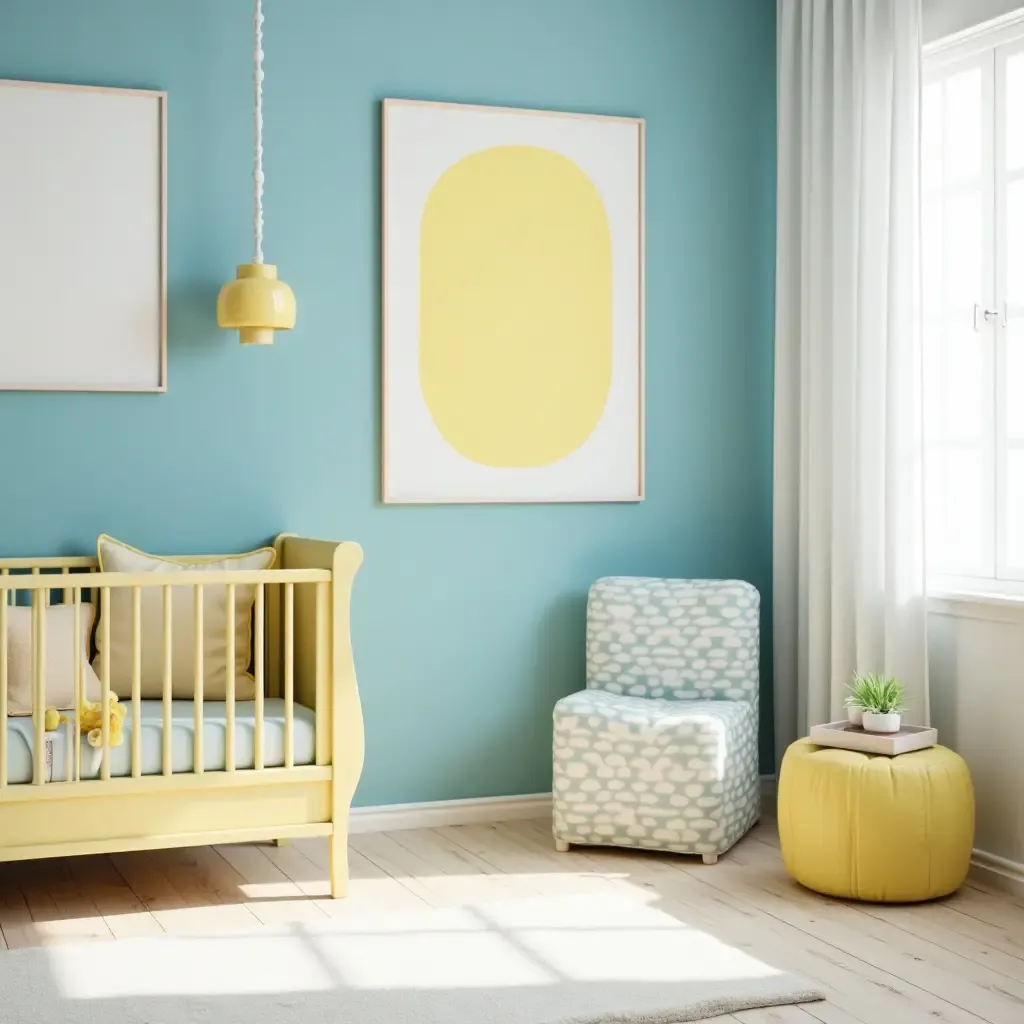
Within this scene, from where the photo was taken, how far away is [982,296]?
332cm

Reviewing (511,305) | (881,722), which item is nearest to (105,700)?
(511,305)

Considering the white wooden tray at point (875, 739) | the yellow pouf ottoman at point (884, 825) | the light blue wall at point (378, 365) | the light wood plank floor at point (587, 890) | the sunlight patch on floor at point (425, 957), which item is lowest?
the light wood plank floor at point (587, 890)

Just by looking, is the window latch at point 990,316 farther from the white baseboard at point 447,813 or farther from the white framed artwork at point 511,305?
the white baseboard at point 447,813

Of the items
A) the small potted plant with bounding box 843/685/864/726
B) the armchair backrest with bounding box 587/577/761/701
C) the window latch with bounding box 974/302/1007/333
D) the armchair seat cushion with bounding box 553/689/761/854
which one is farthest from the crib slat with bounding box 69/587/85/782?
the window latch with bounding box 974/302/1007/333

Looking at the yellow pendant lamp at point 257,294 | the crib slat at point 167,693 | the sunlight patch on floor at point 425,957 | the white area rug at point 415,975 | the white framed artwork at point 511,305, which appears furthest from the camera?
the white framed artwork at point 511,305

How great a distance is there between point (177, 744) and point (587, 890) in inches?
37.7

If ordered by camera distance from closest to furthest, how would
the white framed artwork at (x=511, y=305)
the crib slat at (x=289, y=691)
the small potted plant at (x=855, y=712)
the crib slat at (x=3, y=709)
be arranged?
the crib slat at (x=3, y=709) < the crib slat at (x=289, y=691) < the small potted plant at (x=855, y=712) < the white framed artwork at (x=511, y=305)

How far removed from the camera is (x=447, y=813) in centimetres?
370

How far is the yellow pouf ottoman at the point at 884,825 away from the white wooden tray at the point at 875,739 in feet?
0.07

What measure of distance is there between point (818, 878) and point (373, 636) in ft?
4.24

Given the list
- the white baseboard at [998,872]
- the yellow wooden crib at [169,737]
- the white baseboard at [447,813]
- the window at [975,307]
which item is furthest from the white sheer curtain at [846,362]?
the yellow wooden crib at [169,737]

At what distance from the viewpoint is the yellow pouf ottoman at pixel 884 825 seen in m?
2.90

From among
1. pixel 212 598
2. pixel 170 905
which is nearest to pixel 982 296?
pixel 212 598

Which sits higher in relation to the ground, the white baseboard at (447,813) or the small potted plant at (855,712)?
the small potted plant at (855,712)
